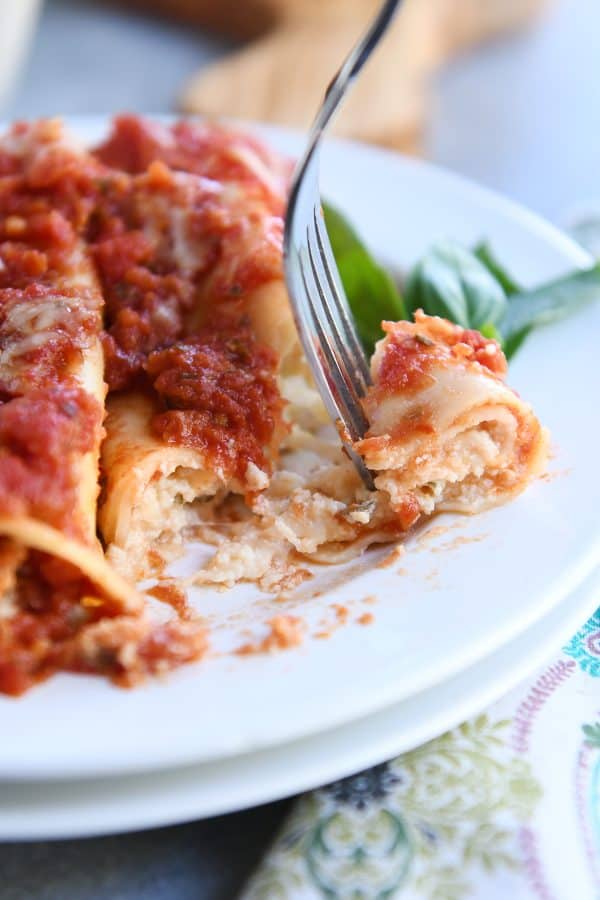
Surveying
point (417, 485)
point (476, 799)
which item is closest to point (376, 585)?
point (417, 485)

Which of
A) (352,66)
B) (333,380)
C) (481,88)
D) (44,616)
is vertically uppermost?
(352,66)

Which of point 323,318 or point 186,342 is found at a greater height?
point 323,318

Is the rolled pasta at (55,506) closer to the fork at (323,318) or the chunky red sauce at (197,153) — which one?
the fork at (323,318)

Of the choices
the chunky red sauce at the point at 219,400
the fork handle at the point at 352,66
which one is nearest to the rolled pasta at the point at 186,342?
the chunky red sauce at the point at 219,400

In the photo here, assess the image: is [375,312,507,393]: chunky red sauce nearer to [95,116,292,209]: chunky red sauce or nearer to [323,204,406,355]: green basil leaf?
[323,204,406,355]: green basil leaf

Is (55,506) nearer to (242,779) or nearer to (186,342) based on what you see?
(242,779)

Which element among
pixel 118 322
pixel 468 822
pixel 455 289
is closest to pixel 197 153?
pixel 118 322

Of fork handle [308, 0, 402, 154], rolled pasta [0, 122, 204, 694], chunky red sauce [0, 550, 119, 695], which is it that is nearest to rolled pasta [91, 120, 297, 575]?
rolled pasta [0, 122, 204, 694]
